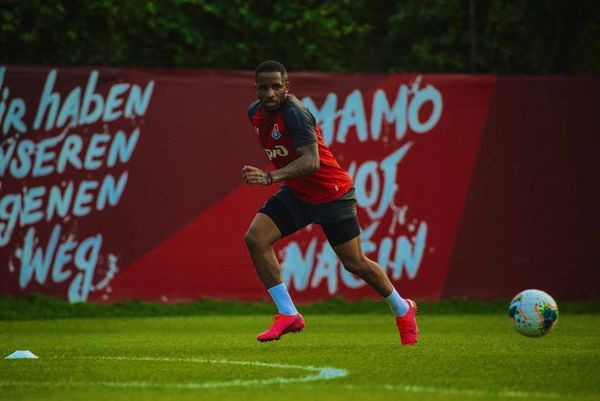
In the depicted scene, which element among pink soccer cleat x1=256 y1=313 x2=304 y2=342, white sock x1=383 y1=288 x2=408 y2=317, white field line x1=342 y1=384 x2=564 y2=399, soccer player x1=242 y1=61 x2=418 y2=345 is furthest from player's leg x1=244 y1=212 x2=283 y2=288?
white field line x1=342 y1=384 x2=564 y2=399

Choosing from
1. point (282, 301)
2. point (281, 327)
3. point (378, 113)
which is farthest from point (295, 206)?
point (378, 113)

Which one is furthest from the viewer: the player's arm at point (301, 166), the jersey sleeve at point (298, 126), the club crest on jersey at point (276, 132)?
the club crest on jersey at point (276, 132)

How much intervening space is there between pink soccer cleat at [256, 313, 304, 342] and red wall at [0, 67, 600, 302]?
4.81 meters

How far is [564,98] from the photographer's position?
1467 cm

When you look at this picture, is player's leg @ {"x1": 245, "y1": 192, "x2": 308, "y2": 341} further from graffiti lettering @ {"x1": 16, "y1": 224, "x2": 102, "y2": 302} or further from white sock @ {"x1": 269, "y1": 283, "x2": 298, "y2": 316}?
graffiti lettering @ {"x1": 16, "y1": 224, "x2": 102, "y2": 302}

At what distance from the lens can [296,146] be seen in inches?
349

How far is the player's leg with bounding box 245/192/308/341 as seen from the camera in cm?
918

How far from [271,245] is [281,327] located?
1.99ft

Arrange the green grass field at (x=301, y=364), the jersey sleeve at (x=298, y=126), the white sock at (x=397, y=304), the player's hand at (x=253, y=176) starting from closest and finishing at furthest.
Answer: the green grass field at (x=301, y=364)
the player's hand at (x=253, y=176)
the jersey sleeve at (x=298, y=126)
the white sock at (x=397, y=304)

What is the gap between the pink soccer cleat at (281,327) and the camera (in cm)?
910

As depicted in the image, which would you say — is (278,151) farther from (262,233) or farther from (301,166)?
(262,233)

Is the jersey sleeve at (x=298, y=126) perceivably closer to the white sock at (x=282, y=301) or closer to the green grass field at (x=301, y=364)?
the white sock at (x=282, y=301)

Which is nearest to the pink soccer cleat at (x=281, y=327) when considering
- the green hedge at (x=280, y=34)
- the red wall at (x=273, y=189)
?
the red wall at (x=273, y=189)

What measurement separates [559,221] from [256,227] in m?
6.36
